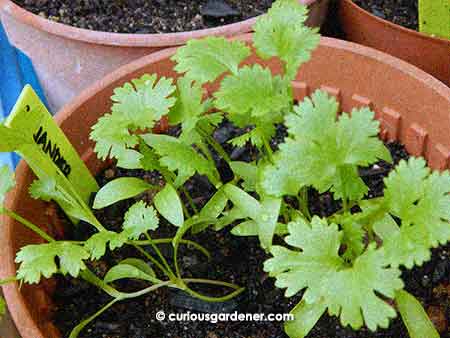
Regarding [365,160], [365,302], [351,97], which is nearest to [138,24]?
[351,97]

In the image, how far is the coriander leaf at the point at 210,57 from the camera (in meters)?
0.88

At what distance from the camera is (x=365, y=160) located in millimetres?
759

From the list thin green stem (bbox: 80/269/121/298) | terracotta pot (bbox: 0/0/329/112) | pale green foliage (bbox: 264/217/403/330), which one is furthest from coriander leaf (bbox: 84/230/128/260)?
terracotta pot (bbox: 0/0/329/112)

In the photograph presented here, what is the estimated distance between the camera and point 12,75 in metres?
1.49

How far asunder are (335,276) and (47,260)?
0.36 meters

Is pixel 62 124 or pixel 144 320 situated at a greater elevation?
pixel 62 124

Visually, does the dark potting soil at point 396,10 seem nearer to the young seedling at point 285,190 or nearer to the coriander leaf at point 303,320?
the young seedling at point 285,190

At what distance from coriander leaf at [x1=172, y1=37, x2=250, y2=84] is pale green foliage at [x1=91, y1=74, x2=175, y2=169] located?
1.4 inches

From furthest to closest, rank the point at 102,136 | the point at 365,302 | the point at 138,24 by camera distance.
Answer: the point at 138,24
the point at 102,136
the point at 365,302

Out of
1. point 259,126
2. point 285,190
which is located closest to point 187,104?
point 259,126

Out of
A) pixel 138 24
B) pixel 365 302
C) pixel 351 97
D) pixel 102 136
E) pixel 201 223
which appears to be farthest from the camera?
pixel 138 24

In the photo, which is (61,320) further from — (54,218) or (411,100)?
(411,100)

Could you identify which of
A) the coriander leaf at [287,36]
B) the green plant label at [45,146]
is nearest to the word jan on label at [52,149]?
the green plant label at [45,146]

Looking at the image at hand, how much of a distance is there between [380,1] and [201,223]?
76 cm
